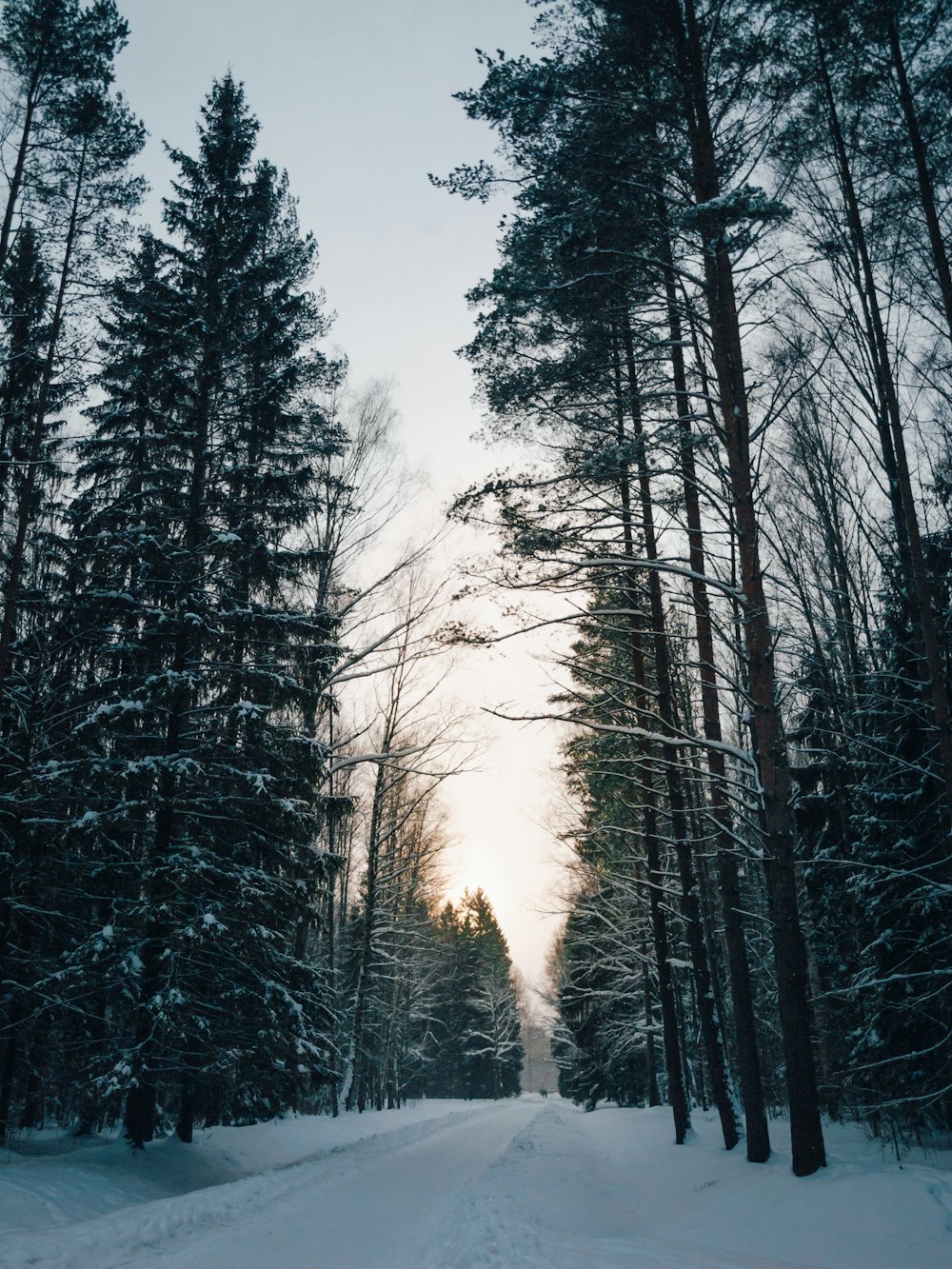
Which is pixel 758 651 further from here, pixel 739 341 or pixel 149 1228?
pixel 149 1228

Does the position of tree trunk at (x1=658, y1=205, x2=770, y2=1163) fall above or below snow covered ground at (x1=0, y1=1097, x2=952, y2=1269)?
above

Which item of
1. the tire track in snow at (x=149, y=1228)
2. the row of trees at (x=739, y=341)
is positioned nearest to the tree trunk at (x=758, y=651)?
the row of trees at (x=739, y=341)

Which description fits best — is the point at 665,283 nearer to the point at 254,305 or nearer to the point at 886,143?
the point at 886,143

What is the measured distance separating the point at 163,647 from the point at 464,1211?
8615 mm

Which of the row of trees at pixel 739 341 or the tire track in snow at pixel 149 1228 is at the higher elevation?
the row of trees at pixel 739 341

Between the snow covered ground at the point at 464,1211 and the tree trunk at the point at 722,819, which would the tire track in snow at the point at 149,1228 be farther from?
the tree trunk at the point at 722,819

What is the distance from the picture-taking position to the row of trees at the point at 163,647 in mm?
10500

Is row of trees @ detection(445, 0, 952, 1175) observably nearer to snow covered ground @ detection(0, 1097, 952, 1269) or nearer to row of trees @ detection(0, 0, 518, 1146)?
snow covered ground @ detection(0, 1097, 952, 1269)

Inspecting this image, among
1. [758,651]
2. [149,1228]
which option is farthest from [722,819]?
[149,1228]

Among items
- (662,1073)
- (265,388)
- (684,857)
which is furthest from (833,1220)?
(662,1073)

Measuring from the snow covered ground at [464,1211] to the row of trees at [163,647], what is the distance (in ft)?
4.10

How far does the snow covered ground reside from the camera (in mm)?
6082

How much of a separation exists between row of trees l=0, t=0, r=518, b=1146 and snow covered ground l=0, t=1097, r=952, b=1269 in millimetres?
1249

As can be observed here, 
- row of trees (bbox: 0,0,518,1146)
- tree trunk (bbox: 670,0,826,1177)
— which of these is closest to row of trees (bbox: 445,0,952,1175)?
tree trunk (bbox: 670,0,826,1177)
